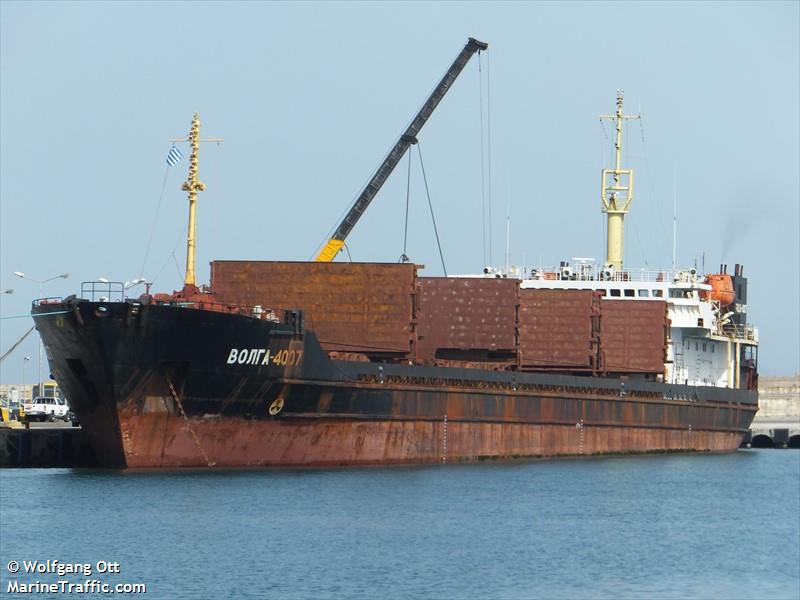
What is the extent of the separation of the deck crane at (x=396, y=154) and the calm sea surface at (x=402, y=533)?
61.8ft

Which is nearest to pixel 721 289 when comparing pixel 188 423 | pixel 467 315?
pixel 467 315

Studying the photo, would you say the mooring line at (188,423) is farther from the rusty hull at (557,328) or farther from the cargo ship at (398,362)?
the rusty hull at (557,328)

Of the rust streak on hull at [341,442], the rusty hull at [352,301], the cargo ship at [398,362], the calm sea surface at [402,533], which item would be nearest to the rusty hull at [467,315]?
the cargo ship at [398,362]

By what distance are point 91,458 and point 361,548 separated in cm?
1696

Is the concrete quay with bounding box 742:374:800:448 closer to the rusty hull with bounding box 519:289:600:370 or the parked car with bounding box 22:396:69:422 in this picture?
the rusty hull with bounding box 519:289:600:370

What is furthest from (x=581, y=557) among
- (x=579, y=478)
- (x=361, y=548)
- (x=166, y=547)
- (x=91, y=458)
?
(x=91, y=458)

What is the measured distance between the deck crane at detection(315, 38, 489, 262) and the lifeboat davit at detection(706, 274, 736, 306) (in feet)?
46.0

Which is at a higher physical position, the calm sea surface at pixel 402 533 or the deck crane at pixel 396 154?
the deck crane at pixel 396 154

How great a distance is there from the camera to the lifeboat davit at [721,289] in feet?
228

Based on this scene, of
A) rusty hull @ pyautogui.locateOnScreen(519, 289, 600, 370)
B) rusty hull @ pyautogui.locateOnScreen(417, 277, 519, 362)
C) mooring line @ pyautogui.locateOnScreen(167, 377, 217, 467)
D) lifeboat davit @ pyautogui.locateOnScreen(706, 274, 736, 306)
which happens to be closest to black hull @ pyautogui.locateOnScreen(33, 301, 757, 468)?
mooring line @ pyautogui.locateOnScreen(167, 377, 217, 467)

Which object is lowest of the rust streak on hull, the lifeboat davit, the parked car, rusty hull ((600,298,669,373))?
the rust streak on hull

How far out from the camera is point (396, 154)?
66.8m

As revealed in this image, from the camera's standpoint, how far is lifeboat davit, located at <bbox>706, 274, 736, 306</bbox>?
69.6 meters

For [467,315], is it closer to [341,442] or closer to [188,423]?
[341,442]
